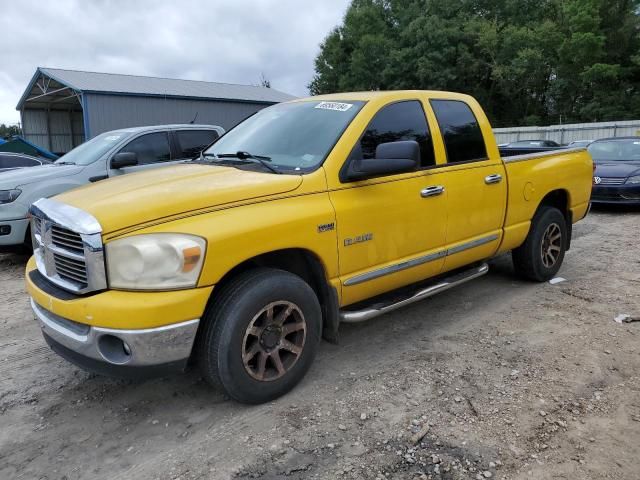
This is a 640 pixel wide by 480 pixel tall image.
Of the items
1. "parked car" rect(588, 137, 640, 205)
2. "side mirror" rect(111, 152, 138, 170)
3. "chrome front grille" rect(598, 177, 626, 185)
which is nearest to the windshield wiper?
"side mirror" rect(111, 152, 138, 170)

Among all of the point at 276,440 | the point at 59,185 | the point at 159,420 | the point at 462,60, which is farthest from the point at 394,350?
the point at 462,60

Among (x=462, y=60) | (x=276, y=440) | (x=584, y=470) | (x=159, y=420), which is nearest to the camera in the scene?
(x=584, y=470)

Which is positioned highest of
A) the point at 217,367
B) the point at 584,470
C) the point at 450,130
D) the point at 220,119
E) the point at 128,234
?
the point at 220,119

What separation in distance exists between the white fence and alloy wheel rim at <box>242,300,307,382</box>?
22494mm

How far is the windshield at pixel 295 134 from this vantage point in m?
3.61

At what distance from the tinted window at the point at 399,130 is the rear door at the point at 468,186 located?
0.16 m

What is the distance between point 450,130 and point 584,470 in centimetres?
276

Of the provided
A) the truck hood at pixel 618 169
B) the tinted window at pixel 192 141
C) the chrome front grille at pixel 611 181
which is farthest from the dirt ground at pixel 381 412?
the truck hood at pixel 618 169

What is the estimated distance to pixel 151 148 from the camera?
25.4ft

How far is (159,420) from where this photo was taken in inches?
124

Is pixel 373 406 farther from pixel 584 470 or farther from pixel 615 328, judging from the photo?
pixel 615 328

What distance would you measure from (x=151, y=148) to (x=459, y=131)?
16.2 feet

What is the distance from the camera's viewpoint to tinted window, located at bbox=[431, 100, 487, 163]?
4.35 meters

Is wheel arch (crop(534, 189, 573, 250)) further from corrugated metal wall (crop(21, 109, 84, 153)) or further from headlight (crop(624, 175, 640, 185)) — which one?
corrugated metal wall (crop(21, 109, 84, 153))
